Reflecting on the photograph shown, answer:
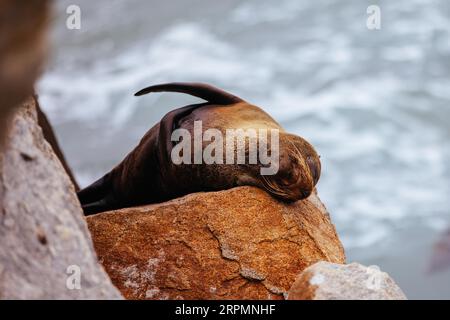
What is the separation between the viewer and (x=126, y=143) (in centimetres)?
1900

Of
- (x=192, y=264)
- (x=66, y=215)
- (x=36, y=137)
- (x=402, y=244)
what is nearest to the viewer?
(x=66, y=215)

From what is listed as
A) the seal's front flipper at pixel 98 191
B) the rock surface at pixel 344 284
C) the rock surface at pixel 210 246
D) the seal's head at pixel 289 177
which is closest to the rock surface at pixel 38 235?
the rock surface at pixel 344 284

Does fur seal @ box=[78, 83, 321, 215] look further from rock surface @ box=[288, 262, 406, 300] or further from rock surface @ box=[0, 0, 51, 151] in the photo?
rock surface @ box=[0, 0, 51, 151]

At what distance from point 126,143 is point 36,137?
1494 cm

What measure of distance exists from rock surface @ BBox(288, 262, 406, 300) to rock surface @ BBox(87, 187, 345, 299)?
88 cm

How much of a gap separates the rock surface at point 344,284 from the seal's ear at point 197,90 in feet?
7.30

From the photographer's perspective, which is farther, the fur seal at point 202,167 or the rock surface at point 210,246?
the fur seal at point 202,167

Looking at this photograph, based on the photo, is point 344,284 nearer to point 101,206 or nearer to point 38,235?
point 38,235

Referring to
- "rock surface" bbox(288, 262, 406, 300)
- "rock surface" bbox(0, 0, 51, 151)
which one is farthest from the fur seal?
"rock surface" bbox(0, 0, 51, 151)

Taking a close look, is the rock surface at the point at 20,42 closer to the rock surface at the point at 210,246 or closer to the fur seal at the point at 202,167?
the rock surface at the point at 210,246

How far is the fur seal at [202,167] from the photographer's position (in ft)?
17.8

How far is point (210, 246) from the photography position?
5.12 metres
